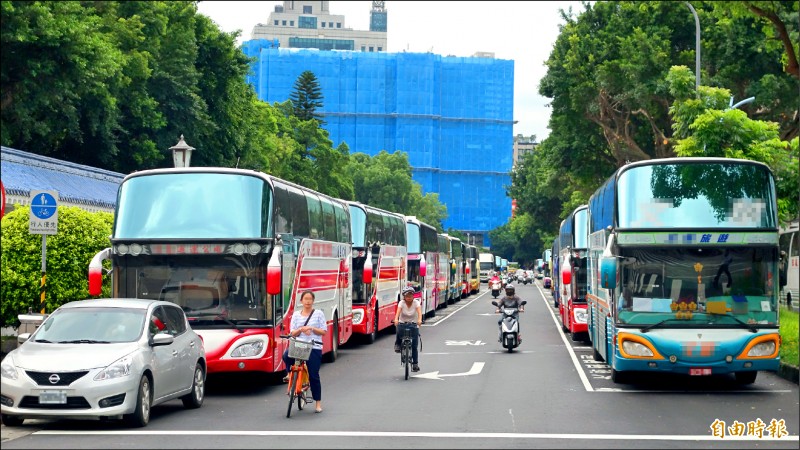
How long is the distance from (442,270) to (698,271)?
38084 mm

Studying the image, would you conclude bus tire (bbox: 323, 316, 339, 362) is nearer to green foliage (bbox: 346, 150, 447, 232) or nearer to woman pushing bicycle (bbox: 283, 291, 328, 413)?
woman pushing bicycle (bbox: 283, 291, 328, 413)

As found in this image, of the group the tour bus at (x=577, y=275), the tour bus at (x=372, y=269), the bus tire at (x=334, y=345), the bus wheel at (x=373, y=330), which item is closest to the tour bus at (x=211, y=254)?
the bus tire at (x=334, y=345)

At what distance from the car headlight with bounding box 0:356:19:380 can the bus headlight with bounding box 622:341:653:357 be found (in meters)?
9.16

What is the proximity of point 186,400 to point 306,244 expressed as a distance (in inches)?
253

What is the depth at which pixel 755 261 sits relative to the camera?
18.3 meters

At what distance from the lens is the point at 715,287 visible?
18297 mm

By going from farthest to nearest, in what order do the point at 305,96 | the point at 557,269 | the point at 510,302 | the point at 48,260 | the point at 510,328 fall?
the point at 305,96 → the point at 557,269 → the point at 510,302 → the point at 510,328 → the point at 48,260

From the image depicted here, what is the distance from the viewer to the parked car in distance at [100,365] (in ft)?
45.1

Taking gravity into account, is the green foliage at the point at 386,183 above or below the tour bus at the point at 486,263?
above

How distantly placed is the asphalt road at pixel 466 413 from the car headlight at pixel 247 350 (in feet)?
2.20

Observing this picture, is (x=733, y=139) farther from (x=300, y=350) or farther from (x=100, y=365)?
(x=100, y=365)

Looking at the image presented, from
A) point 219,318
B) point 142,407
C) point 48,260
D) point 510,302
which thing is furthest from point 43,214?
point 510,302

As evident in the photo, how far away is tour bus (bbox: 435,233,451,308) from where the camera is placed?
176 ft

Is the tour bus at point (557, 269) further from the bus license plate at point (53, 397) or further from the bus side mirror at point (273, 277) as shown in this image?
the bus license plate at point (53, 397)
